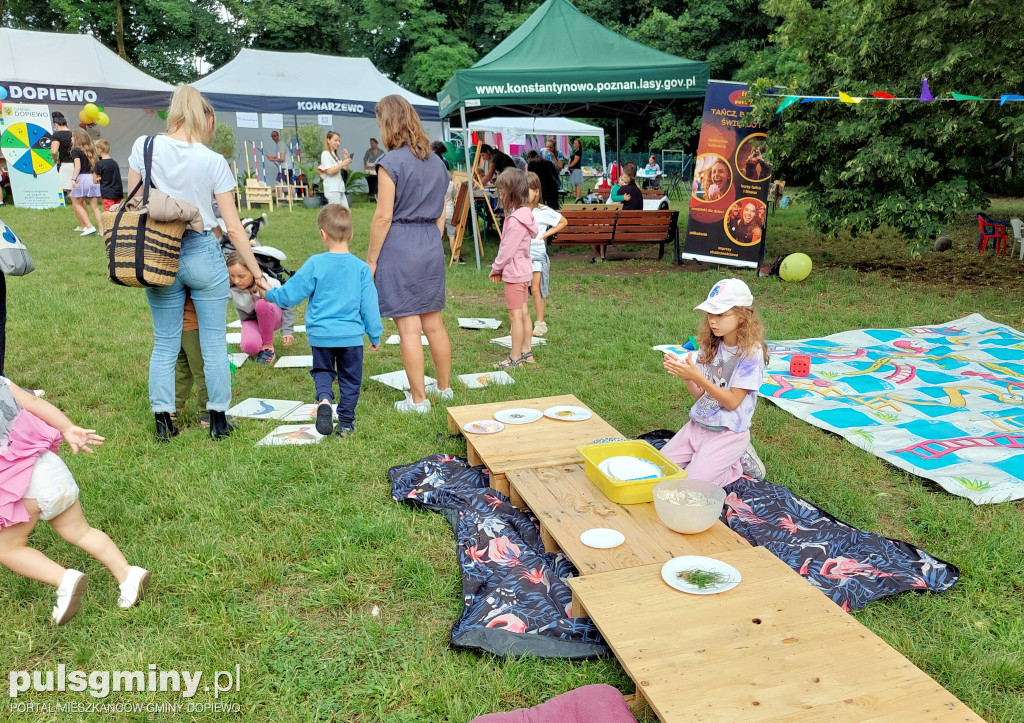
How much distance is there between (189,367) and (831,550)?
380 cm

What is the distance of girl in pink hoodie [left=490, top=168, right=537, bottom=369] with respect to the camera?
580cm

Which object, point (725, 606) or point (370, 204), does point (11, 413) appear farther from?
point (370, 204)

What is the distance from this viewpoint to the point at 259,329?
6.06 meters

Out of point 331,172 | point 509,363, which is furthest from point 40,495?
point 331,172

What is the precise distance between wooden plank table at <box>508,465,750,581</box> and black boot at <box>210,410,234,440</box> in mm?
1998

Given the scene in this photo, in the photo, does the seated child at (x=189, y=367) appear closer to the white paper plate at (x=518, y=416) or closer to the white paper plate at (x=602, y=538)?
the white paper plate at (x=518, y=416)

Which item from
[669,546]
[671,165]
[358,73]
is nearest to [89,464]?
[669,546]

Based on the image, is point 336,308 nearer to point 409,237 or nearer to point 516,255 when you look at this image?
point 409,237

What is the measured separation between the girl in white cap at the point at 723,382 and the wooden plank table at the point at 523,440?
0.44 metres

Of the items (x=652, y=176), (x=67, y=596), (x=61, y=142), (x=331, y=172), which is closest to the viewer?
(x=67, y=596)

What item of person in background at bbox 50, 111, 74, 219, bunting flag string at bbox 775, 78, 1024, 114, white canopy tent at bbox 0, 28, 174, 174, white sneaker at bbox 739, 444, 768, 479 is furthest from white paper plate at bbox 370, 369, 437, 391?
white canopy tent at bbox 0, 28, 174, 174

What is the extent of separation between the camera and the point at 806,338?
6.78 m

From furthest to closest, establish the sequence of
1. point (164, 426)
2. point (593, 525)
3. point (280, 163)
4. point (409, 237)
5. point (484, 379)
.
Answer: point (280, 163) < point (484, 379) < point (409, 237) < point (164, 426) < point (593, 525)

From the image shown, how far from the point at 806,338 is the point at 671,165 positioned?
22010 millimetres
